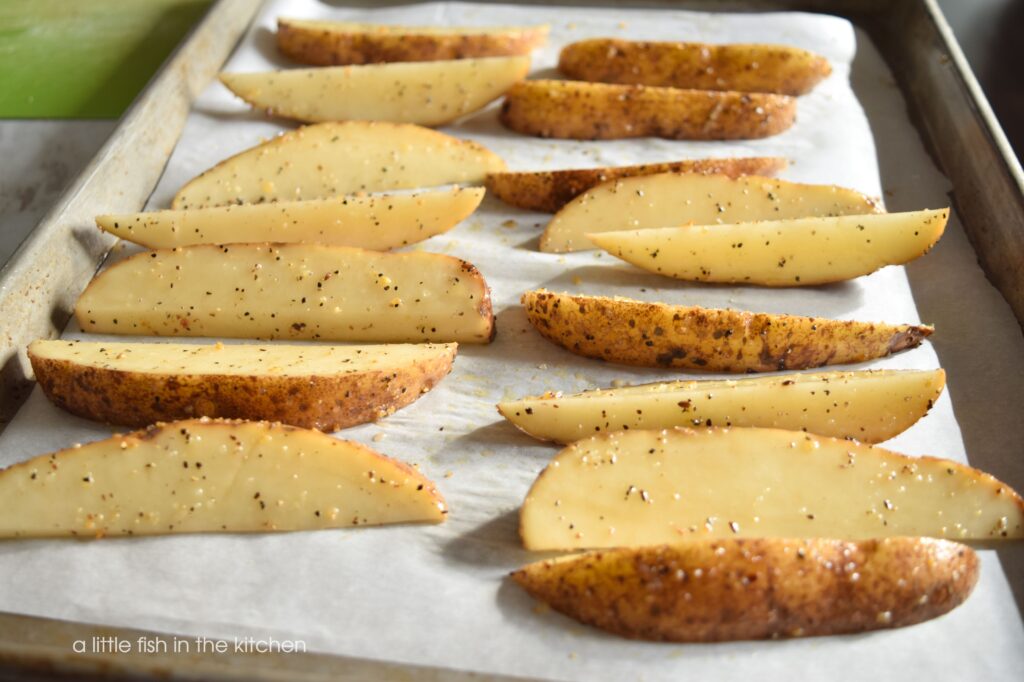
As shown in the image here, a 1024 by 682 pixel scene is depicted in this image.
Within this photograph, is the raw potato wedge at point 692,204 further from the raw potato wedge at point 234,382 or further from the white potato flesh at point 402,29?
the white potato flesh at point 402,29

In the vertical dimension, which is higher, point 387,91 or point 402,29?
point 402,29

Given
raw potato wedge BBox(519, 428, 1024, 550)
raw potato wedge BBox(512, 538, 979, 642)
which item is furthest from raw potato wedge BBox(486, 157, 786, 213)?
raw potato wedge BBox(512, 538, 979, 642)

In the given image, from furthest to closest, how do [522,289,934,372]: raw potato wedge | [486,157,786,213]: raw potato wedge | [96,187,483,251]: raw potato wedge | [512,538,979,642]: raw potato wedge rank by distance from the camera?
[486,157,786,213]: raw potato wedge → [96,187,483,251]: raw potato wedge → [522,289,934,372]: raw potato wedge → [512,538,979,642]: raw potato wedge

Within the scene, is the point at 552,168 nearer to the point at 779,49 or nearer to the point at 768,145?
the point at 768,145

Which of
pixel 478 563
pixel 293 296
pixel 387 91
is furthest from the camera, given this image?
pixel 387 91

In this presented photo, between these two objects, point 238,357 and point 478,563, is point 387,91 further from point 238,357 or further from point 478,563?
point 478,563

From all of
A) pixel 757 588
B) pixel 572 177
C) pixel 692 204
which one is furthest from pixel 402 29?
pixel 757 588

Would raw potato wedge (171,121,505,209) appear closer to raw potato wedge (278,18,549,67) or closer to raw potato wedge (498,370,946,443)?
raw potato wedge (278,18,549,67)
